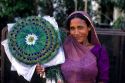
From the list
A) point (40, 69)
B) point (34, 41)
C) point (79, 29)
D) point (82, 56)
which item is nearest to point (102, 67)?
point (82, 56)

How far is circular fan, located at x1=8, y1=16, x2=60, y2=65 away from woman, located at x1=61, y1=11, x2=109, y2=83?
15cm

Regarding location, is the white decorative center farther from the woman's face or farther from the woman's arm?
the woman's arm

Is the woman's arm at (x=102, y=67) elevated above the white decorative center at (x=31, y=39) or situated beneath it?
situated beneath

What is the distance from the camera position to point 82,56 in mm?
3512

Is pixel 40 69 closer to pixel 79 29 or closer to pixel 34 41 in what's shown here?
pixel 34 41

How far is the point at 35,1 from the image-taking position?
723 cm

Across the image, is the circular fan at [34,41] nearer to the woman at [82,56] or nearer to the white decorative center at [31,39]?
the white decorative center at [31,39]

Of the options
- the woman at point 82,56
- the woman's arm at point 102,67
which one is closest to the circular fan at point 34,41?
the woman at point 82,56

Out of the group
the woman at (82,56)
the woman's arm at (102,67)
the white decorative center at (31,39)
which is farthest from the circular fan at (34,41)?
the woman's arm at (102,67)

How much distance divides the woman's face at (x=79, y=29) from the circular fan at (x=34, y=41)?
0.56 feet

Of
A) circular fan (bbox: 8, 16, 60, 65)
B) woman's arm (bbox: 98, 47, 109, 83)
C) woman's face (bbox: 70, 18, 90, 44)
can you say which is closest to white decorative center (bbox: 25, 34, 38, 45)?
circular fan (bbox: 8, 16, 60, 65)

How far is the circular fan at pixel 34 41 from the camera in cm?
353

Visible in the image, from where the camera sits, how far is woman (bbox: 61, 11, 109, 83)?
3461 mm

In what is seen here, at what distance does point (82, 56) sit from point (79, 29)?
Answer: 0.80ft
